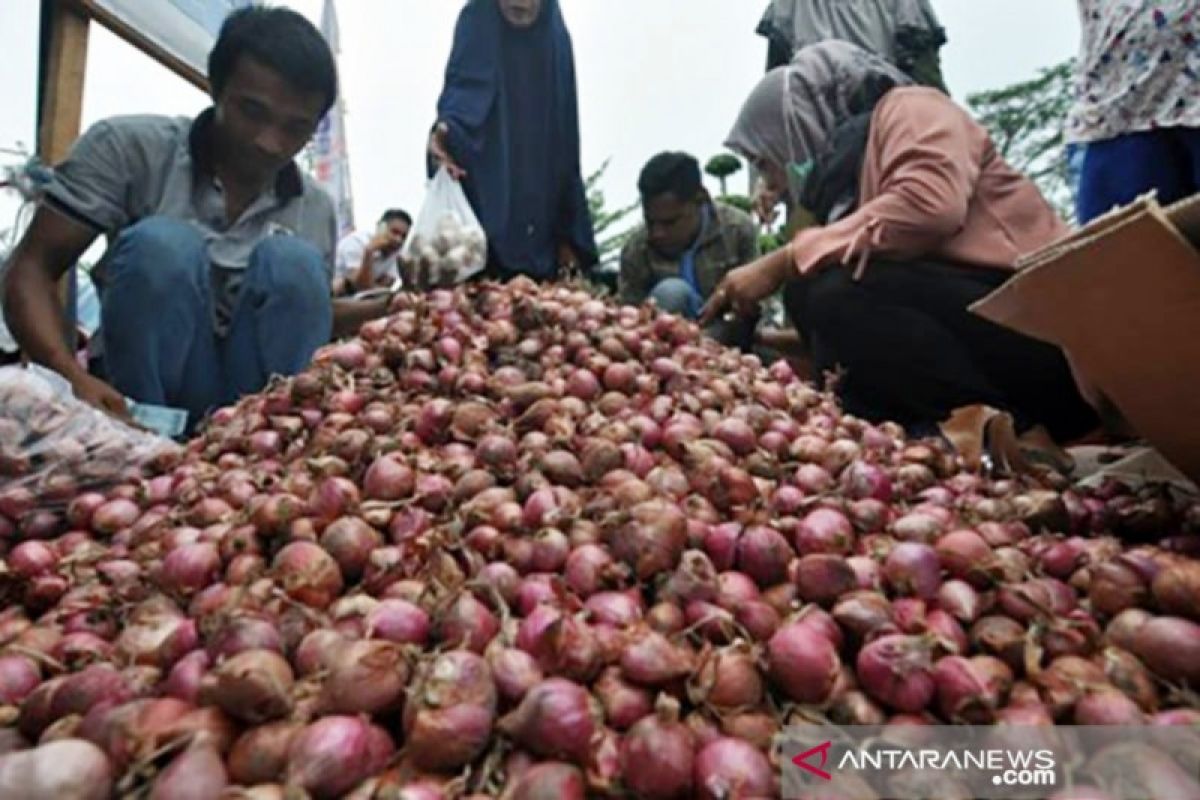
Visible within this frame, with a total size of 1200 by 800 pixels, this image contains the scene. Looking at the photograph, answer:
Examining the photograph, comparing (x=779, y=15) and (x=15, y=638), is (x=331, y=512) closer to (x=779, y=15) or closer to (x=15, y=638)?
(x=15, y=638)

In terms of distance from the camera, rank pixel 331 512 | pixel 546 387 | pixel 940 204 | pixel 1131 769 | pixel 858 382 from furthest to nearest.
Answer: pixel 858 382, pixel 940 204, pixel 546 387, pixel 331 512, pixel 1131 769

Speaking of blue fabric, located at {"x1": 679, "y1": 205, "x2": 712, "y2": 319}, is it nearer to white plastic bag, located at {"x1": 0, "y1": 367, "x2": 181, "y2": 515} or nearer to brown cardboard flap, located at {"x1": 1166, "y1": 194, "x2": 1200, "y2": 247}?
white plastic bag, located at {"x1": 0, "y1": 367, "x2": 181, "y2": 515}

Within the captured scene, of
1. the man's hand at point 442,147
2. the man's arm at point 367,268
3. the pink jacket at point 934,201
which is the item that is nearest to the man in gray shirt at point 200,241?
the man's hand at point 442,147

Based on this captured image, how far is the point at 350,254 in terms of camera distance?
497cm

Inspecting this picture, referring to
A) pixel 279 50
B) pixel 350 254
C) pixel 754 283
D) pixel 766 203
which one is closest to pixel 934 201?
pixel 754 283

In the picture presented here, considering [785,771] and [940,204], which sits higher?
[940,204]

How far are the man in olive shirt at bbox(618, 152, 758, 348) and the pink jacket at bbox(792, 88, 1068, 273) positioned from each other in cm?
142

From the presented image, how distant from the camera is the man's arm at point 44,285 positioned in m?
1.63

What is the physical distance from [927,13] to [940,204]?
5.49ft

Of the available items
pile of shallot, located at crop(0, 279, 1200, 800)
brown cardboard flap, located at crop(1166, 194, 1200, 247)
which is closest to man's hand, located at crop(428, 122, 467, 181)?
pile of shallot, located at crop(0, 279, 1200, 800)

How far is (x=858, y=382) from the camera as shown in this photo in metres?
1.97

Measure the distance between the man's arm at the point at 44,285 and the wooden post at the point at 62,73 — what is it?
0.51 m

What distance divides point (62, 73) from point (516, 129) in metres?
1.23

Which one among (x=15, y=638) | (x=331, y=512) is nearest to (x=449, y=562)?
(x=331, y=512)
